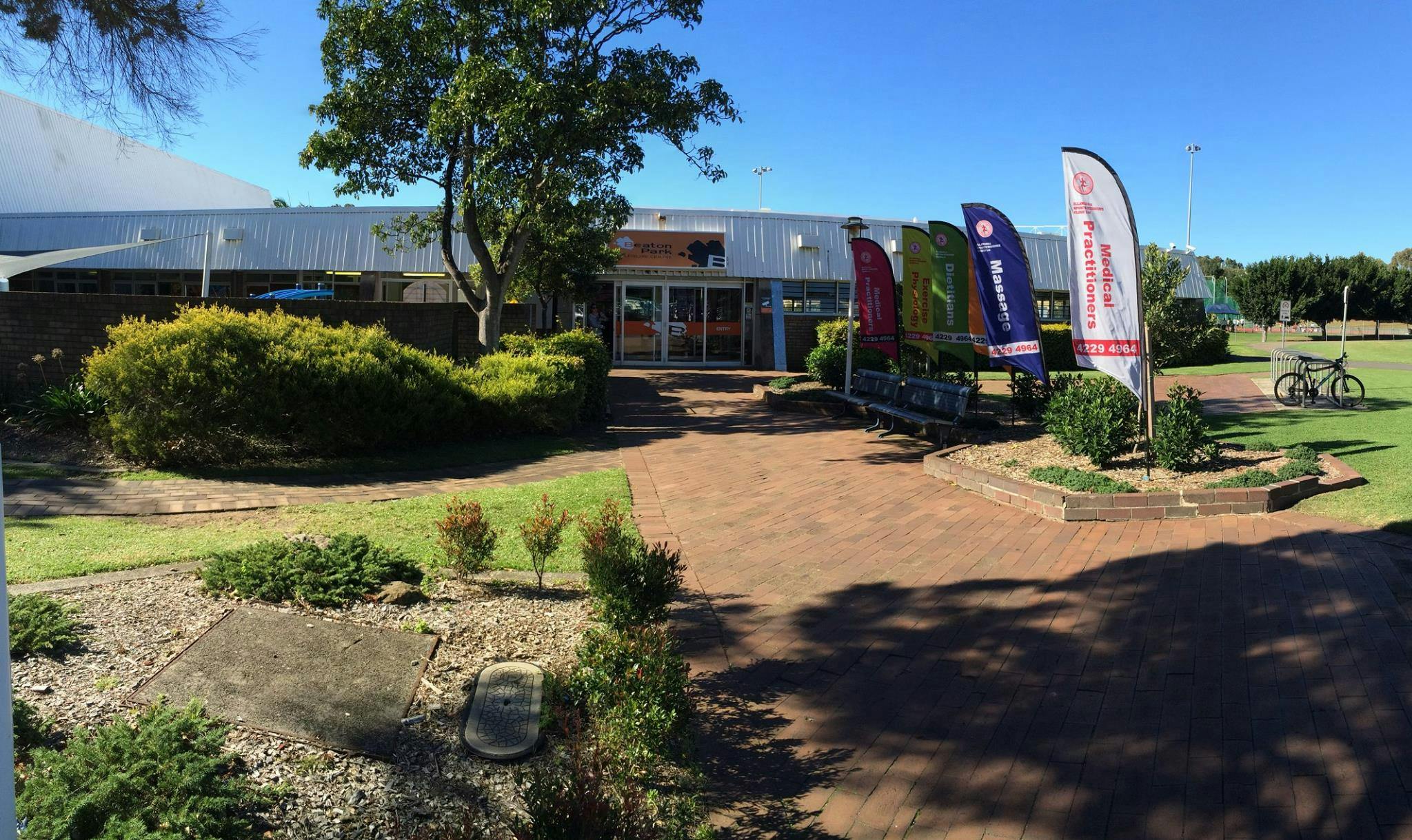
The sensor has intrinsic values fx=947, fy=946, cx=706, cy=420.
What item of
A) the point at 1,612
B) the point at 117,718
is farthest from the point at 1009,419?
the point at 1,612

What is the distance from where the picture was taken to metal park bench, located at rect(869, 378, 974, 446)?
38.6ft

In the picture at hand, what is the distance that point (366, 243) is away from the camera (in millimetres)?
→ 27000

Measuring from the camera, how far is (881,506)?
861 cm

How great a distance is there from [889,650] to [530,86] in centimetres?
1081

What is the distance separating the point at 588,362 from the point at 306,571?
31.4 ft

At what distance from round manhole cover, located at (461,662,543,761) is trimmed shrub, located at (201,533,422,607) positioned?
1264mm

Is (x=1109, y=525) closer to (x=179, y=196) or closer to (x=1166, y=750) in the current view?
(x=1166, y=750)

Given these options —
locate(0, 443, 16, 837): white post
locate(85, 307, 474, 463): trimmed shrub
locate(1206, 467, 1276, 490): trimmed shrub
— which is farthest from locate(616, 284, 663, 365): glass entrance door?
locate(0, 443, 16, 837): white post

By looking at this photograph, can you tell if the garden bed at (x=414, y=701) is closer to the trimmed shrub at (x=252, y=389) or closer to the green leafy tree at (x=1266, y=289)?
the trimmed shrub at (x=252, y=389)

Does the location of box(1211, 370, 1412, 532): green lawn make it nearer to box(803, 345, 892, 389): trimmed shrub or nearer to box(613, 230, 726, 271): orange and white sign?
box(803, 345, 892, 389): trimmed shrub

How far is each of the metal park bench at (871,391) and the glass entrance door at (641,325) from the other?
11.1 m

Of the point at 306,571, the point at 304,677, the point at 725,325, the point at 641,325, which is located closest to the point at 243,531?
the point at 306,571

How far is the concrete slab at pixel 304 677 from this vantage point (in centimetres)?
388

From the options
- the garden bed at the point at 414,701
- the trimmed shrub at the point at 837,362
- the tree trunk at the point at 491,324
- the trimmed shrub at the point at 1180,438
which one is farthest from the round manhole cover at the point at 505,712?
the trimmed shrub at the point at 837,362
